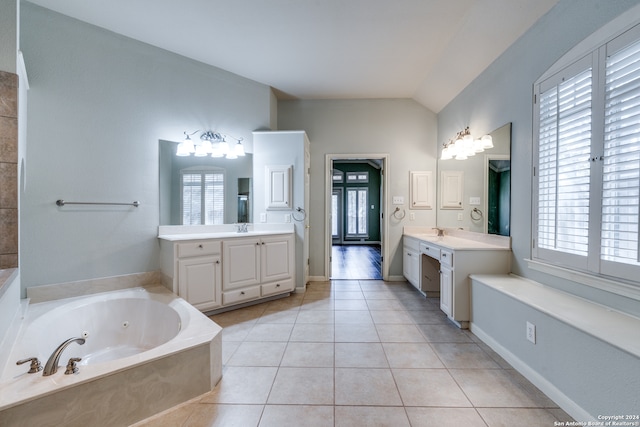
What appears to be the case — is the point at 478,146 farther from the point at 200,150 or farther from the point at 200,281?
the point at 200,281

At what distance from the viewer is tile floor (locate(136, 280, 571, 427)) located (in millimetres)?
1402

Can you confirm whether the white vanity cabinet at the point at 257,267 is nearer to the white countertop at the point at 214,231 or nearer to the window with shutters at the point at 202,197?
the white countertop at the point at 214,231

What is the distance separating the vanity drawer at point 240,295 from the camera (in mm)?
2787

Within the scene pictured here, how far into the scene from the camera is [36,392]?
113 centimetres

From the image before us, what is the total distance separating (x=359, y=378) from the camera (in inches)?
68.1

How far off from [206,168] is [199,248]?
104 cm

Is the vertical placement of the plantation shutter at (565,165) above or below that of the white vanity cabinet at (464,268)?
above

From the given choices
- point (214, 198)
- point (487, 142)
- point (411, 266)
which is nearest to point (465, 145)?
point (487, 142)

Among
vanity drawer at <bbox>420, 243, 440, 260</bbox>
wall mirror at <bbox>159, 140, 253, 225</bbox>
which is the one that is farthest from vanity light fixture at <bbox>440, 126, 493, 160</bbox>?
wall mirror at <bbox>159, 140, 253, 225</bbox>

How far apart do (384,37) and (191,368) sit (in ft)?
10.7

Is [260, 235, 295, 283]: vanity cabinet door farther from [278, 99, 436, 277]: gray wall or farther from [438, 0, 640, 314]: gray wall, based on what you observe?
[438, 0, 640, 314]: gray wall

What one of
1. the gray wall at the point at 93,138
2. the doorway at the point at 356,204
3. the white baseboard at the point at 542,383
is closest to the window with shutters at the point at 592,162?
the white baseboard at the point at 542,383

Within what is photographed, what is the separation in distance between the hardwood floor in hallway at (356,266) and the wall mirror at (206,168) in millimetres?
1944

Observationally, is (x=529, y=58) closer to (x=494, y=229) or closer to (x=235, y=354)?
(x=494, y=229)
